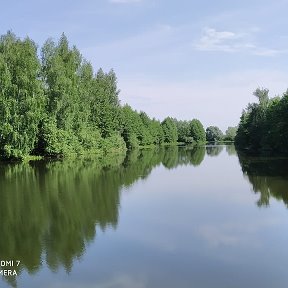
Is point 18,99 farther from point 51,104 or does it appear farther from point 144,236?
point 144,236

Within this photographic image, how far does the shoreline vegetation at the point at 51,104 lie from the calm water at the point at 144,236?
22635mm

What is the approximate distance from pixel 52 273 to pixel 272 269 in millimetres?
6332

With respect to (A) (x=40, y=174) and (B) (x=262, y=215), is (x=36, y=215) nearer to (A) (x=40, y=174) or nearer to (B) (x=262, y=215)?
(B) (x=262, y=215)

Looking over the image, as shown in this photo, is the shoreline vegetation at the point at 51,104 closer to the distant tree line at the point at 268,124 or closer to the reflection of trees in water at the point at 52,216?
the reflection of trees in water at the point at 52,216

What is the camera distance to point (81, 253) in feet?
46.1

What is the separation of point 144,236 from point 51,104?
44711mm

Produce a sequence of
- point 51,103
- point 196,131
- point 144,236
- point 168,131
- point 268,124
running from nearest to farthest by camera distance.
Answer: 1. point 144,236
2. point 51,103
3. point 268,124
4. point 168,131
5. point 196,131

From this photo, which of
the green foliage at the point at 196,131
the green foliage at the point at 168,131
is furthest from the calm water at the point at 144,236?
the green foliage at the point at 196,131

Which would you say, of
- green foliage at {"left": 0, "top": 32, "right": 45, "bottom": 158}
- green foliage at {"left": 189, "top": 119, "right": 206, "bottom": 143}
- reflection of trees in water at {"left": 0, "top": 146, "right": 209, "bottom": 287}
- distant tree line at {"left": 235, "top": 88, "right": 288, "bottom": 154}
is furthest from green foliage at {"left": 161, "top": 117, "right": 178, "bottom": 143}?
reflection of trees in water at {"left": 0, "top": 146, "right": 209, "bottom": 287}

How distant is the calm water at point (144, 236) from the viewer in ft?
38.3

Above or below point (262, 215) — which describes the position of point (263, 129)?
above

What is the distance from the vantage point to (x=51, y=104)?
5822 cm

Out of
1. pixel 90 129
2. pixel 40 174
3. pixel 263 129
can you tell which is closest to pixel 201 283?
pixel 40 174

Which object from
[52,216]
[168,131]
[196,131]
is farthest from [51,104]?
[196,131]
